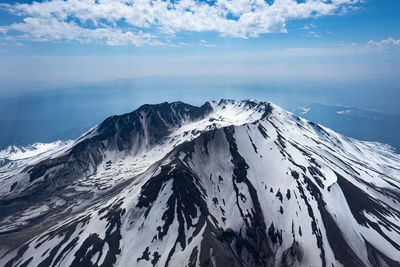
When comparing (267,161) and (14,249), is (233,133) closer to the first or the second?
(267,161)

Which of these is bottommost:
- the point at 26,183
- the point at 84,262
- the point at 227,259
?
the point at 26,183

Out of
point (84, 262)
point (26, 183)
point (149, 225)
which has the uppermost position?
point (149, 225)

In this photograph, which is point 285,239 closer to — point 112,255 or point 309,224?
point 309,224

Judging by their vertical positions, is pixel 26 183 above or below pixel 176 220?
below

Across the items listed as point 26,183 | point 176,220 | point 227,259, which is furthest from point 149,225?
point 26,183

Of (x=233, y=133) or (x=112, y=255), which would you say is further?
(x=233, y=133)

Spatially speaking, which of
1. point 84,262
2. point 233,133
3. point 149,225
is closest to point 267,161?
point 233,133

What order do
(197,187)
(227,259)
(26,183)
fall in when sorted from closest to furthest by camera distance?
(227,259) → (197,187) → (26,183)

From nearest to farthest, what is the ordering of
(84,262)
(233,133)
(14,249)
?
(84,262)
(14,249)
(233,133)

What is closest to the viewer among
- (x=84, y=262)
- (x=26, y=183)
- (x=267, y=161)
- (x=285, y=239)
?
(x=84, y=262)
